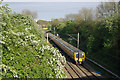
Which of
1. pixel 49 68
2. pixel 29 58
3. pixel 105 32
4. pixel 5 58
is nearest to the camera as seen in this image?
pixel 5 58

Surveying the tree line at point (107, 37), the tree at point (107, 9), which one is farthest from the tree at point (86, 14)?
the tree at point (107, 9)

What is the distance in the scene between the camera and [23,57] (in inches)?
178

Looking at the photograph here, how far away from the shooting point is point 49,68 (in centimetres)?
491

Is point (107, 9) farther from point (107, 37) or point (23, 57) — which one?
point (23, 57)

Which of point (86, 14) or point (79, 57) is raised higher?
point (86, 14)

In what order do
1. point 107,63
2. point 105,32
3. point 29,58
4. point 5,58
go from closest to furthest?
point 5,58 → point 29,58 → point 107,63 → point 105,32

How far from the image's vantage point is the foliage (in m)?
4.18

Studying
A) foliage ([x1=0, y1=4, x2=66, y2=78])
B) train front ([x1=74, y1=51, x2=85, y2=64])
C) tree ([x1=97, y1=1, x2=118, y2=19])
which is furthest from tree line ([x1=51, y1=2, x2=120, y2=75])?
foliage ([x1=0, y1=4, x2=66, y2=78])

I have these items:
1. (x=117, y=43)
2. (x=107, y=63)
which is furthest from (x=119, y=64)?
(x=117, y=43)

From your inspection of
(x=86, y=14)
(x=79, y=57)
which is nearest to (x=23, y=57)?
(x=79, y=57)

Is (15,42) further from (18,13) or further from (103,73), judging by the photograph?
(103,73)

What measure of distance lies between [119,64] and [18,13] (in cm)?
1379

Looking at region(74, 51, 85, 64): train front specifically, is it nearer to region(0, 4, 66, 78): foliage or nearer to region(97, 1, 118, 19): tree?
region(97, 1, 118, 19): tree

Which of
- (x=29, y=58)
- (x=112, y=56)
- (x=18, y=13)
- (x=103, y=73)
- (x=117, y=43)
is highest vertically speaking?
(x=18, y=13)
